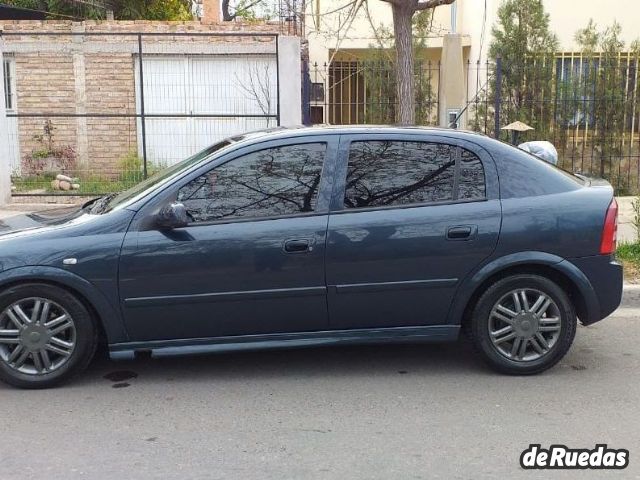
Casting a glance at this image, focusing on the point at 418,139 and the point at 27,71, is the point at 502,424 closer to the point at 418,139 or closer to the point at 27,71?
the point at 418,139

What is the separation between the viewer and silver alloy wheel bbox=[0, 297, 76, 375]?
14.8 feet

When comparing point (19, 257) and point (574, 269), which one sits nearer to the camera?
point (19, 257)

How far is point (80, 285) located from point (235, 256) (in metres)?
0.96

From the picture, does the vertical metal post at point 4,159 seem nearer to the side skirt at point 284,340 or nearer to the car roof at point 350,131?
the car roof at point 350,131

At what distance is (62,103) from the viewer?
1458 cm

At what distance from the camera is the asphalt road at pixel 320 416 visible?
12.0 feet

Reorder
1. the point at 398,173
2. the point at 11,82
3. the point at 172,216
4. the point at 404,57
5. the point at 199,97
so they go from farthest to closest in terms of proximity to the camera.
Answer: the point at 11,82, the point at 199,97, the point at 404,57, the point at 398,173, the point at 172,216

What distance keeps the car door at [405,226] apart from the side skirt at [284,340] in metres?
0.06

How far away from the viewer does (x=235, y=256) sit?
453 cm

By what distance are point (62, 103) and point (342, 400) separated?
12.0 m

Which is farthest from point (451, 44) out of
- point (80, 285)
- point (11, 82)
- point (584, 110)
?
point (80, 285)

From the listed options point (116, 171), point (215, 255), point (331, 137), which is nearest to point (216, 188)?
point (215, 255)

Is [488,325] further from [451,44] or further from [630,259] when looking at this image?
[451,44]

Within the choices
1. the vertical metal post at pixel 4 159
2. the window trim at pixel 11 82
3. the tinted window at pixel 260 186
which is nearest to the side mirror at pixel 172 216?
the tinted window at pixel 260 186
